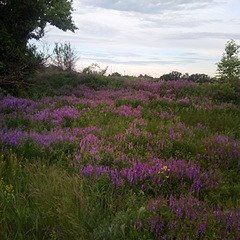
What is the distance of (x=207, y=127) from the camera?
36.9 ft

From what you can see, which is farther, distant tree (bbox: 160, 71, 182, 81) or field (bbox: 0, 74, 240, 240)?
distant tree (bbox: 160, 71, 182, 81)

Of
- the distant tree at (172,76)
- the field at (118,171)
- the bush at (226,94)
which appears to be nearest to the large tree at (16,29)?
the field at (118,171)

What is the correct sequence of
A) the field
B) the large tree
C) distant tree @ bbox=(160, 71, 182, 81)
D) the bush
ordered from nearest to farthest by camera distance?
the field, the large tree, the bush, distant tree @ bbox=(160, 71, 182, 81)

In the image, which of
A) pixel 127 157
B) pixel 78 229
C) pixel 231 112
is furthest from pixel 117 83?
pixel 78 229

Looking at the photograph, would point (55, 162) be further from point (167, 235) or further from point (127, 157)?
point (167, 235)

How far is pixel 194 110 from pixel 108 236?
945 centimetres

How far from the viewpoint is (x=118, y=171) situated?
7070mm

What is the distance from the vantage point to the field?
16.5 ft

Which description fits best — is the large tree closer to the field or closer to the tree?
the field

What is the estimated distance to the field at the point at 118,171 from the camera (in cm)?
503

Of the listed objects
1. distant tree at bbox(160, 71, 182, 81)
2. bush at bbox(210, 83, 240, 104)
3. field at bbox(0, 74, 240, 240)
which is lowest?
field at bbox(0, 74, 240, 240)

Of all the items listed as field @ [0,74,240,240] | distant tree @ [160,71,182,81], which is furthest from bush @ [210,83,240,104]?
distant tree @ [160,71,182,81]

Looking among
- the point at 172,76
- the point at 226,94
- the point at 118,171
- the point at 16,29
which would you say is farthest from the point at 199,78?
the point at 118,171

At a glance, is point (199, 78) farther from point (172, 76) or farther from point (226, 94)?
point (226, 94)
